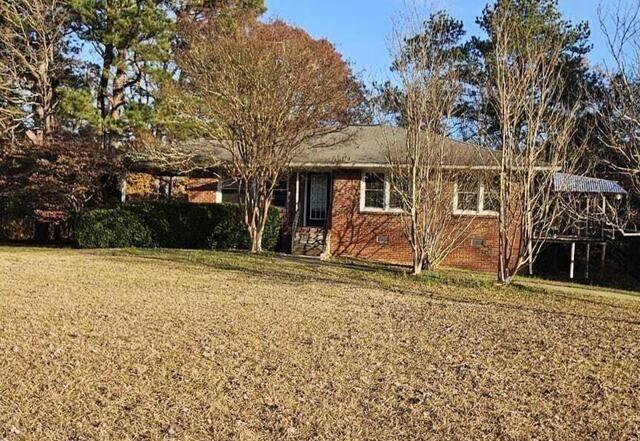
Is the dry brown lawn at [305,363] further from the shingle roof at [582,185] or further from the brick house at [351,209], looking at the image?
the brick house at [351,209]

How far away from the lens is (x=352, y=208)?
18.8 metres

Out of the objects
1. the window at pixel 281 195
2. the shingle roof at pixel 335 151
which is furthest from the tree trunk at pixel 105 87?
the window at pixel 281 195

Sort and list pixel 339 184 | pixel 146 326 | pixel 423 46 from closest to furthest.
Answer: pixel 146 326
pixel 423 46
pixel 339 184

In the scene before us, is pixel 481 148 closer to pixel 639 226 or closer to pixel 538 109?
pixel 538 109

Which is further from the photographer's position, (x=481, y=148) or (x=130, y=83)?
(x=130, y=83)

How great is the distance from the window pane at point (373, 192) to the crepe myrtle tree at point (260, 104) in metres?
2.15

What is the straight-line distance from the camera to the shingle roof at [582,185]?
13.2 metres

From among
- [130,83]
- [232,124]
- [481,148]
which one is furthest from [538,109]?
[130,83]

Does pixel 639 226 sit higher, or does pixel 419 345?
pixel 639 226

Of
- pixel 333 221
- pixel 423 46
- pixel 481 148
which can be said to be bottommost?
pixel 333 221

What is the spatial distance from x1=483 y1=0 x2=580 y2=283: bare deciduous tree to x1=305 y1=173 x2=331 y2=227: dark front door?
8516 millimetres

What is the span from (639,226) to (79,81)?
2020 cm

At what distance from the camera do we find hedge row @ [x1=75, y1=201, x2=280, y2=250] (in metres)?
18.6

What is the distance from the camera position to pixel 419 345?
683 cm
